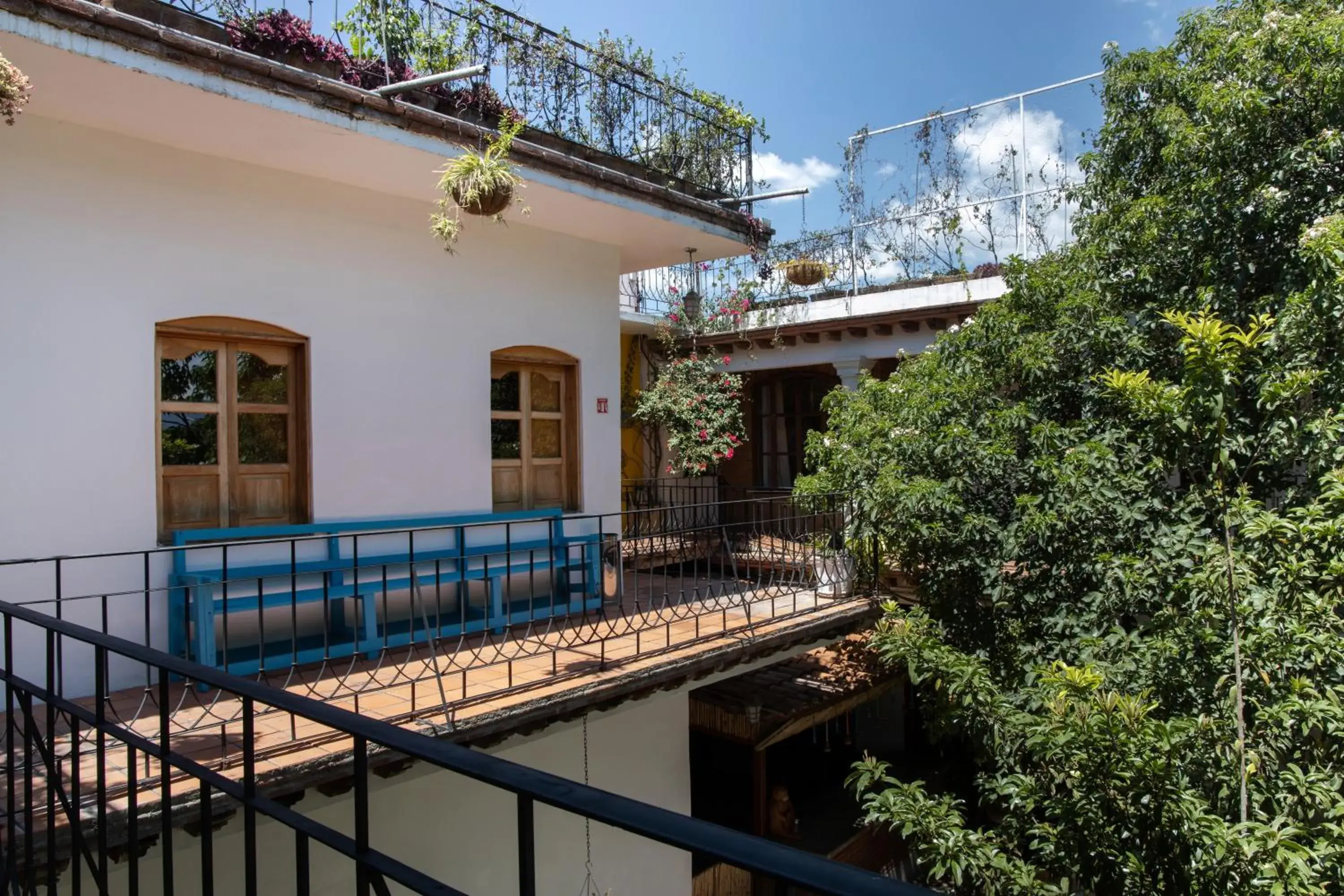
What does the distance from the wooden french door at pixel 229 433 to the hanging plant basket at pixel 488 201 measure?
1740 mm

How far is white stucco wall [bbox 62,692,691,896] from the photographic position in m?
4.76

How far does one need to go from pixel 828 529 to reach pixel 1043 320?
8.89ft

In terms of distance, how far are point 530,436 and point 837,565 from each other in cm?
314

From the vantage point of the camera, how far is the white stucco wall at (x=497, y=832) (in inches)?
187

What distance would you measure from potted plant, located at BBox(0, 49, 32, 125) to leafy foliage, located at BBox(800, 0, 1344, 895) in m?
5.92

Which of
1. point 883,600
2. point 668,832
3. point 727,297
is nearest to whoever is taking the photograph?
point 668,832

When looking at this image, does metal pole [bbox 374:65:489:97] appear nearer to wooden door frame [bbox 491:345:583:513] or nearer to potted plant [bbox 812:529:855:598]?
wooden door frame [bbox 491:345:583:513]

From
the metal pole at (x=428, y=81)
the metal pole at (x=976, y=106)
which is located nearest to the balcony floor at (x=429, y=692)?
the metal pole at (x=428, y=81)

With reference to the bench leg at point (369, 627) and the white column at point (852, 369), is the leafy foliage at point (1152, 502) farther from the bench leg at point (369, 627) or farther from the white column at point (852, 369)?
the white column at point (852, 369)

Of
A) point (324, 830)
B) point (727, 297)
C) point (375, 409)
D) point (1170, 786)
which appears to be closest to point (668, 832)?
point (324, 830)

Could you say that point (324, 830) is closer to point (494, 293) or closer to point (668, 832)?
point (668, 832)

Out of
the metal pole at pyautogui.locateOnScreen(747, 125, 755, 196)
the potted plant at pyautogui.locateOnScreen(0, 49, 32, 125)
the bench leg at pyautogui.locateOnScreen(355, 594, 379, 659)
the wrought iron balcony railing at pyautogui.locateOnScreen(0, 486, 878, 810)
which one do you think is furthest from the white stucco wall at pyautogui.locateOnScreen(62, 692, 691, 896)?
the metal pole at pyautogui.locateOnScreen(747, 125, 755, 196)

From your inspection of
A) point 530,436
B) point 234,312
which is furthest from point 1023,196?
point 234,312

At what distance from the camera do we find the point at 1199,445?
5.26m
